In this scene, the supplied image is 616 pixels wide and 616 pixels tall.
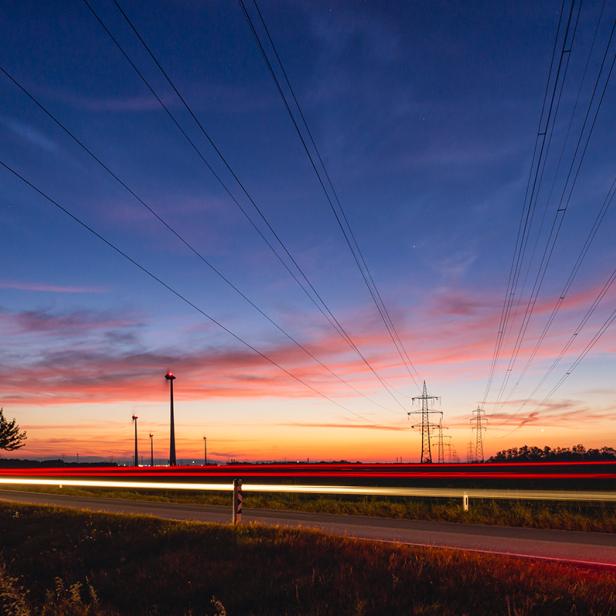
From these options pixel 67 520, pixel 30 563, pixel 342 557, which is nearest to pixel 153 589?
pixel 342 557

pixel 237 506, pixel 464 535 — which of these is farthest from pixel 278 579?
pixel 464 535

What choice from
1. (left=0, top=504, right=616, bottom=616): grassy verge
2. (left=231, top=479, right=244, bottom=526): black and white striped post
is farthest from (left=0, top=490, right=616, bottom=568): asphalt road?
(left=0, top=504, right=616, bottom=616): grassy verge

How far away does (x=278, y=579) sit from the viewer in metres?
10.5

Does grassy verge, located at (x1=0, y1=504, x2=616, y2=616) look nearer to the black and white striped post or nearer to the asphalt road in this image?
the black and white striped post

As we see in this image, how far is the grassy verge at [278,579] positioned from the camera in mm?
8844

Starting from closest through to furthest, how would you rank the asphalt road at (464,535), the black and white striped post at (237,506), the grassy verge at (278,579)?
the grassy verge at (278,579)
the asphalt road at (464,535)
the black and white striped post at (237,506)

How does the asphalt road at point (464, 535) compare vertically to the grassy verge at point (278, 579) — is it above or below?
below

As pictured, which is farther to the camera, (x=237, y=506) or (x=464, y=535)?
(x=237, y=506)

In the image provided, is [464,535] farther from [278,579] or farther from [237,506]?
[278,579]

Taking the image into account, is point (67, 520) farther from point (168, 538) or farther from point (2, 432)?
point (2, 432)

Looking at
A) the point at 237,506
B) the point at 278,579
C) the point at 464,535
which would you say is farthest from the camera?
the point at 237,506

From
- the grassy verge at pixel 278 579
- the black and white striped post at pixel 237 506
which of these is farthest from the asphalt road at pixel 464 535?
the grassy verge at pixel 278 579

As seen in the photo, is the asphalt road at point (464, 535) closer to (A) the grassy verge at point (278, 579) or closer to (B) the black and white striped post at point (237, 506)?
(B) the black and white striped post at point (237, 506)

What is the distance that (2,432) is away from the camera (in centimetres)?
9012
